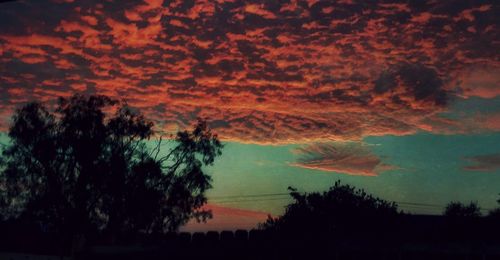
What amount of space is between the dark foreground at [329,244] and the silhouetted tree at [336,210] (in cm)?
3912

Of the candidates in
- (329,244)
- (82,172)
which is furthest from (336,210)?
(329,244)

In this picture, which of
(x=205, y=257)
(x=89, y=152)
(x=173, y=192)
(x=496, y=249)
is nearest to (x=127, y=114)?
(x=89, y=152)

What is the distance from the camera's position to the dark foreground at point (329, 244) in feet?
22.1

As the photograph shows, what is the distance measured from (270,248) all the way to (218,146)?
3362 cm

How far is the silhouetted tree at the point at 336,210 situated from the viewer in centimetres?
4759

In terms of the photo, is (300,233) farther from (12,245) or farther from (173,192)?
(173,192)

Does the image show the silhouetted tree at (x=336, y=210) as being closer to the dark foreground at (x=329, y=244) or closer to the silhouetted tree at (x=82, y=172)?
the silhouetted tree at (x=82, y=172)

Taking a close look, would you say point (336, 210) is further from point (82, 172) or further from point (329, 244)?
point (329, 244)

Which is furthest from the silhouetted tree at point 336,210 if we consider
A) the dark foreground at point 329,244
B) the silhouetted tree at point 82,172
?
the dark foreground at point 329,244

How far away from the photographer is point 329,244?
712cm

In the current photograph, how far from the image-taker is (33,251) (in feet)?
57.1

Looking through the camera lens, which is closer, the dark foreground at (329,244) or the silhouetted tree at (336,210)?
the dark foreground at (329,244)

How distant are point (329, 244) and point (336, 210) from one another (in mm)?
43747

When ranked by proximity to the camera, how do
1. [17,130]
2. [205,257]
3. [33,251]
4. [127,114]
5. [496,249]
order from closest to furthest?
1. [496,249]
2. [205,257]
3. [33,251]
4. [17,130]
5. [127,114]
